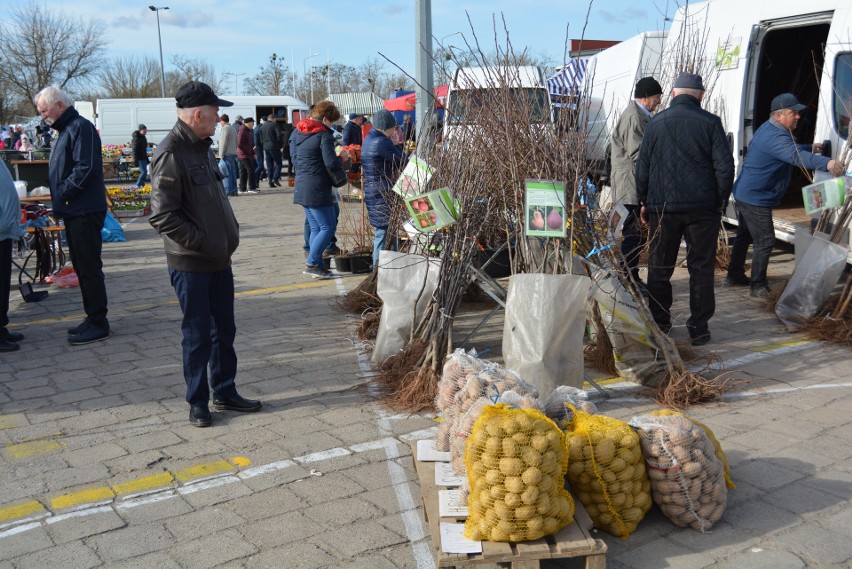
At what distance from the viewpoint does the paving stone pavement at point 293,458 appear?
3.36 metres

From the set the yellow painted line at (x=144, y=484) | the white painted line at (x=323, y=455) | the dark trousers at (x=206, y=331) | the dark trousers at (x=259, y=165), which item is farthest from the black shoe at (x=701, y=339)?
the dark trousers at (x=259, y=165)

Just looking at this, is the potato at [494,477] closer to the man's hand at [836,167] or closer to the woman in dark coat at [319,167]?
the man's hand at [836,167]

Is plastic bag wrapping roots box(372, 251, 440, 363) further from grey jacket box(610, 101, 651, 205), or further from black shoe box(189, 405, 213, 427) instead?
grey jacket box(610, 101, 651, 205)

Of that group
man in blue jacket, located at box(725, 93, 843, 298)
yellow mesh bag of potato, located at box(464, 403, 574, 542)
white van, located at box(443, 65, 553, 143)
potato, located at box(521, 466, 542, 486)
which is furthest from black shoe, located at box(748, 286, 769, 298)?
potato, located at box(521, 466, 542, 486)

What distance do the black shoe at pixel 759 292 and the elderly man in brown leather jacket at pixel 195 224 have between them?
500 cm

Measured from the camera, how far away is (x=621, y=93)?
507 inches

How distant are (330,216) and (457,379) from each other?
199 inches

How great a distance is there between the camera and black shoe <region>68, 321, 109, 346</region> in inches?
256

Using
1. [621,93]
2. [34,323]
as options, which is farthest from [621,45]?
[34,323]

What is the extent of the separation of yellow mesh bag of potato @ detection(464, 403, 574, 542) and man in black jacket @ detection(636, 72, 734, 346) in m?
2.93

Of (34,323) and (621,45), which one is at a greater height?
(621,45)

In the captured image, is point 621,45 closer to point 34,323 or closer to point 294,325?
point 294,325

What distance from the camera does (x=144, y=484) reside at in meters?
4.00

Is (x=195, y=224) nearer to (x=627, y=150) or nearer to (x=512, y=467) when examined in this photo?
(x=512, y=467)
